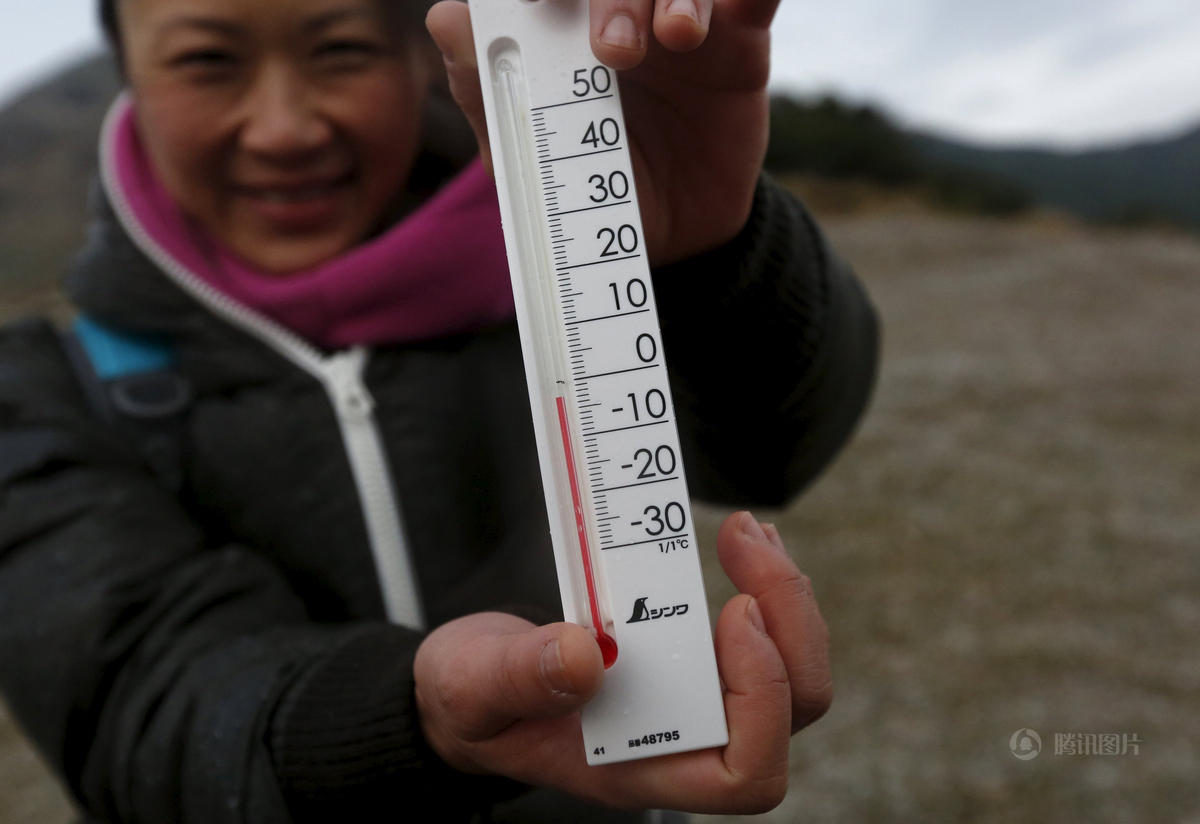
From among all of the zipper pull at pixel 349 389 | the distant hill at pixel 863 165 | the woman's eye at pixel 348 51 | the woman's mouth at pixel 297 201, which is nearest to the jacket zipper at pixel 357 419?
the zipper pull at pixel 349 389

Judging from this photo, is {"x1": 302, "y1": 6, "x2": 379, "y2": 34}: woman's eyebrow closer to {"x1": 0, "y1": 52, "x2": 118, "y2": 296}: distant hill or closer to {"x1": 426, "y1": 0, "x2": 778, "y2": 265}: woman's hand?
{"x1": 426, "y1": 0, "x2": 778, "y2": 265}: woman's hand

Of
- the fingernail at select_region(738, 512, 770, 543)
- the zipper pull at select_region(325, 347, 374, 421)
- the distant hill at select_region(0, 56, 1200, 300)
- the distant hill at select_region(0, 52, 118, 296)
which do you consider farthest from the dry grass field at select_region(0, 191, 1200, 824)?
the distant hill at select_region(0, 52, 118, 296)

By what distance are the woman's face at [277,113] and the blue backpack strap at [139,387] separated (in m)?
0.18

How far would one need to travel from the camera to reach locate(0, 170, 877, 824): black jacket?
94 centimetres

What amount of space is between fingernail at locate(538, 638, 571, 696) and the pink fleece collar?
2.21 feet

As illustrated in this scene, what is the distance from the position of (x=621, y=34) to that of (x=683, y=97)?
0.49 ft

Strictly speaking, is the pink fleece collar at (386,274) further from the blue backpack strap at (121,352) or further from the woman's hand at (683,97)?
the woman's hand at (683,97)

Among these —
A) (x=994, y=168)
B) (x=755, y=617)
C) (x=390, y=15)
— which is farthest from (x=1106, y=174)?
(x=755, y=617)

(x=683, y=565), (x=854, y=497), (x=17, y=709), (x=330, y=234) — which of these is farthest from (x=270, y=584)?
(x=854, y=497)

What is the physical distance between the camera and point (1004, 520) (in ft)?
11.9

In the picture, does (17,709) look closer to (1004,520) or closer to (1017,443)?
(1004,520)

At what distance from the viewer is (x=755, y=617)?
27.8 inches

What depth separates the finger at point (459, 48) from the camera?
2.57 feet

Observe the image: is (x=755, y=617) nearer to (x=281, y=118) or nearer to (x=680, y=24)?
(x=680, y=24)
